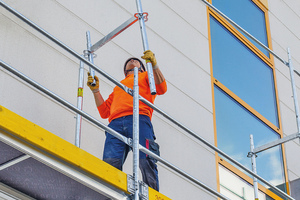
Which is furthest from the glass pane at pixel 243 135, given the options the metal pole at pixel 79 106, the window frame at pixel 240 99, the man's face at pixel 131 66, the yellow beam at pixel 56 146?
the yellow beam at pixel 56 146

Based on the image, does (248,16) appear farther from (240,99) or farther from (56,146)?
(56,146)

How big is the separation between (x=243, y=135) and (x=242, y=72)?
47.8 inches

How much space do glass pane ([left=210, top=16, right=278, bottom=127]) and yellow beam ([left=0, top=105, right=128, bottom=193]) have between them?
4824 millimetres

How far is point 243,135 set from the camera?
8352 mm

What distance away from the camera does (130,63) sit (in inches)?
214

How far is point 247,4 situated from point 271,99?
6.03ft

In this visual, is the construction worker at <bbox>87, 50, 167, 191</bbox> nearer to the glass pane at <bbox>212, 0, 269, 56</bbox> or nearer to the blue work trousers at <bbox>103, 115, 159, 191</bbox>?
the blue work trousers at <bbox>103, 115, 159, 191</bbox>

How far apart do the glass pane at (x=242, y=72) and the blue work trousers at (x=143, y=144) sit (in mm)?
3614

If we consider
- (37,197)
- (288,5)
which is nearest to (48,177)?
(37,197)

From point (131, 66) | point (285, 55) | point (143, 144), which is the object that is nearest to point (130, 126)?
point (143, 144)

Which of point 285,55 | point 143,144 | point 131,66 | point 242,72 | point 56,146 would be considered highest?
point 285,55

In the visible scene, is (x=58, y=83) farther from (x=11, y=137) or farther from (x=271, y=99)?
(x=271, y=99)

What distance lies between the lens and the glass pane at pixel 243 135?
8.00m

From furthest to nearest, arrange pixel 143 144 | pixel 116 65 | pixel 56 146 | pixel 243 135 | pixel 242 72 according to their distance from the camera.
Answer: pixel 242 72 < pixel 243 135 < pixel 116 65 < pixel 143 144 < pixel 56 146
